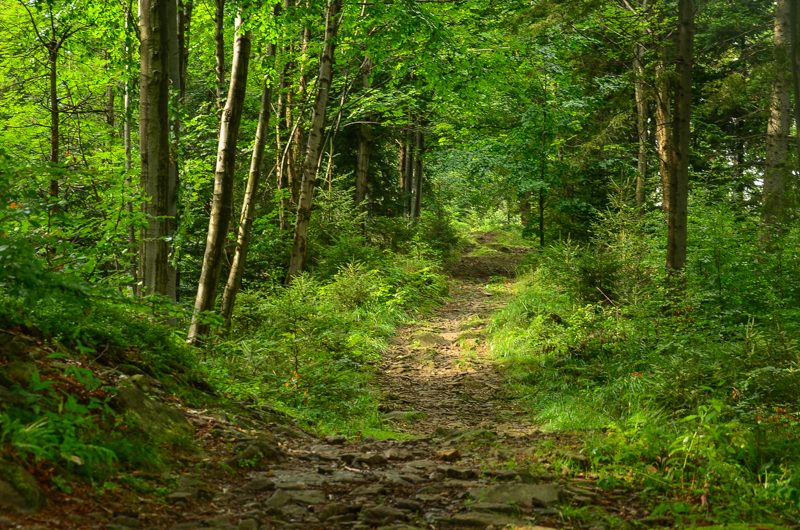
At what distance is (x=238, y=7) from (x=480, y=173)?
40.4 ft

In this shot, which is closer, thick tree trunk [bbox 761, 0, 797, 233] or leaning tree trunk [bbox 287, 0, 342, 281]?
leaning tree trunk [bbox 287, 0, 342, 281]

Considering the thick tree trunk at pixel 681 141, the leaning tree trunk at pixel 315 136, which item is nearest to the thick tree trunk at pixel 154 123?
the leaning tree trunk at pixel 315 136

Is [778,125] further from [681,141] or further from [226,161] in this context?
[226,161]

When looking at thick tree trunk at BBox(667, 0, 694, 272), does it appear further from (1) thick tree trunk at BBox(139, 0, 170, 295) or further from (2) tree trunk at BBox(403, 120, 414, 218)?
(2) tree trunk at BBox(403, 120, 414, 218)

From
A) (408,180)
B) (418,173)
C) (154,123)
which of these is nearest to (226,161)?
(154,123)

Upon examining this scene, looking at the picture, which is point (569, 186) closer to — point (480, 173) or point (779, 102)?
point (480, 173)

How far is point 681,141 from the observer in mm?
8719

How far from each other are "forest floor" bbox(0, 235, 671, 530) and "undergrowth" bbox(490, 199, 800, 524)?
417 mm

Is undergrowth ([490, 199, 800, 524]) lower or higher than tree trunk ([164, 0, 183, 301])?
lower

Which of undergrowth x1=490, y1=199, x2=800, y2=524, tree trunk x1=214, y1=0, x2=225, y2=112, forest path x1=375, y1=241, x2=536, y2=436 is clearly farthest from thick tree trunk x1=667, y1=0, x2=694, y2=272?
tree trunk x1=214, y1=0, x2=225, y2=112

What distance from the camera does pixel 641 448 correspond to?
4586mm

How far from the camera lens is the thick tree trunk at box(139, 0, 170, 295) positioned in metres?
6.03

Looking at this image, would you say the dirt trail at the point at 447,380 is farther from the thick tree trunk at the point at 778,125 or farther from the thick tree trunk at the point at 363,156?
the thick tree trunk at the point at 778,125

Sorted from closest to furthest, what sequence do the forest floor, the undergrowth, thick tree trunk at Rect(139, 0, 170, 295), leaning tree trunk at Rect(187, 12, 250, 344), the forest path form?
the forest floor < the undergrowth < thick tree trunk at Rect(139, 0, 170, 295) < the forest path < leaning tree trunk at Rect(187, 12, 250, 344)
